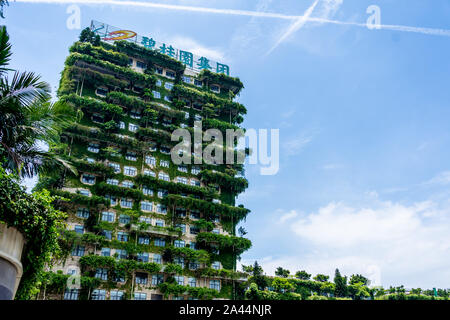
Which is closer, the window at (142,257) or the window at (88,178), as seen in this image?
the window at (142,257)

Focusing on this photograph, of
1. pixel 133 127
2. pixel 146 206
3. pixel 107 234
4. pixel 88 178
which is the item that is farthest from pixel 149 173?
pixel 107 234

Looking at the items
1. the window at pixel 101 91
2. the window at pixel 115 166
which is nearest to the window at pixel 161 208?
the window at pixel 115 166

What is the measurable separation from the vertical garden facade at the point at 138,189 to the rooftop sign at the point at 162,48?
2434mm

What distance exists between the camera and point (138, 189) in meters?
43.1

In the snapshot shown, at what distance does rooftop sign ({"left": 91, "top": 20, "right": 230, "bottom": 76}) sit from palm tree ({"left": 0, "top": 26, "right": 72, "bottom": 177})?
1720 inches

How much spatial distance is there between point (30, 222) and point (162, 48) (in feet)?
161

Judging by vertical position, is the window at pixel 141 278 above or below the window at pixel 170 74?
below

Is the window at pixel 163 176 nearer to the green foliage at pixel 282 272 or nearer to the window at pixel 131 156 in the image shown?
the window at pixel 131 156

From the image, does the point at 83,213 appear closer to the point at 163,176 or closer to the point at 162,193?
the point at 162,193

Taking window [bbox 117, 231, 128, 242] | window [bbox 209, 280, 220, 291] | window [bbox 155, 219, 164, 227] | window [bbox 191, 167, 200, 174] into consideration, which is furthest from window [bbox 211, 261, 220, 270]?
window [bbox 191, 167, 200, 174]

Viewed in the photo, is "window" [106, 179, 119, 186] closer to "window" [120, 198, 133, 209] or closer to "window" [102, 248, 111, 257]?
"window" [120, 198, 133, 209]

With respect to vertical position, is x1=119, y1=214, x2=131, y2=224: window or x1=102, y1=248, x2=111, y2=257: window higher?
x1=119, y1=214, x2=131, y2=224: window

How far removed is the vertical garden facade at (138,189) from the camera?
38.3 metres

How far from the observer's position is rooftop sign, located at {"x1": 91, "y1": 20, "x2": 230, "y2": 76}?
5359 cm
